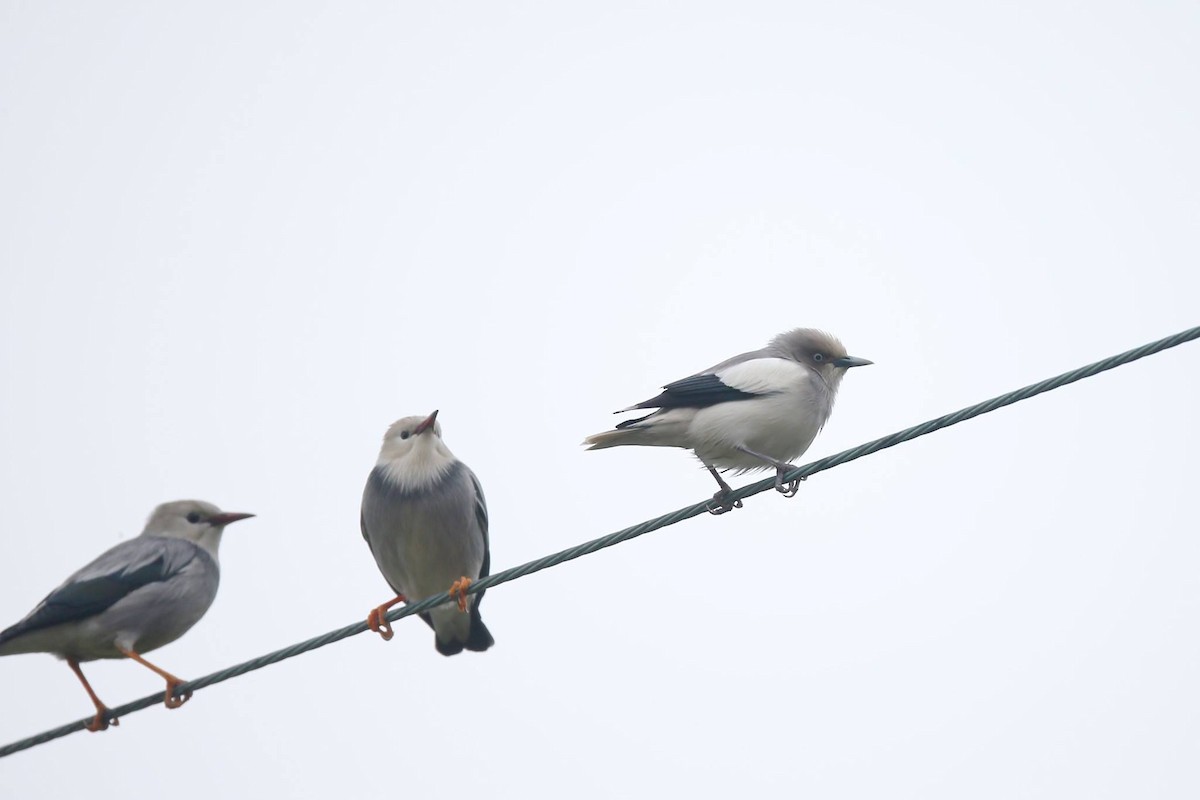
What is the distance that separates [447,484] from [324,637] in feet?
7.60

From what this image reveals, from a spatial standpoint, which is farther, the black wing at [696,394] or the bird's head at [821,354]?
the bird's head at [821,354]

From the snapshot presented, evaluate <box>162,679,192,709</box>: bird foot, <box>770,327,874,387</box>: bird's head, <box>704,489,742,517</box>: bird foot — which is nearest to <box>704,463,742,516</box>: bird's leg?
<box>704,489,742,517</box>: bird foot

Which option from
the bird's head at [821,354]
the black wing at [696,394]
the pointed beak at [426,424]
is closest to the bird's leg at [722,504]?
the black wing at [696,394]

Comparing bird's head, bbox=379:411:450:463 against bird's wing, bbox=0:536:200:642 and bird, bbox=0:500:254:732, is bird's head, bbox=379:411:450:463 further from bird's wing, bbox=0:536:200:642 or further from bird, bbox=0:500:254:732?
bird's wing, bbox=0:536:200:642

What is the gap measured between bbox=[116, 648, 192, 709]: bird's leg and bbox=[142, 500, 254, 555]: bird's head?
876mm

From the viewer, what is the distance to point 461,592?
7.62 metres

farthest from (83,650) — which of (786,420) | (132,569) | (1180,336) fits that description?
(1180,336)

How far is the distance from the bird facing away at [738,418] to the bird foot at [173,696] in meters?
2.69

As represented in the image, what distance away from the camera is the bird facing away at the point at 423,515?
8.22m

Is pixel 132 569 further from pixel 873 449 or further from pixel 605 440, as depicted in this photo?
pixel 873 449

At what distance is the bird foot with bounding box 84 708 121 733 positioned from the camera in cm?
701

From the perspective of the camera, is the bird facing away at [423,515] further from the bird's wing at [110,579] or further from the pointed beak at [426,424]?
the bird's wing at [110,579]

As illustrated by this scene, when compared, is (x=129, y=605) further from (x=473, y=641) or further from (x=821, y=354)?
(x=821, y=354)

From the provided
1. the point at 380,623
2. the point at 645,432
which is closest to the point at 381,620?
the point at 380,623
